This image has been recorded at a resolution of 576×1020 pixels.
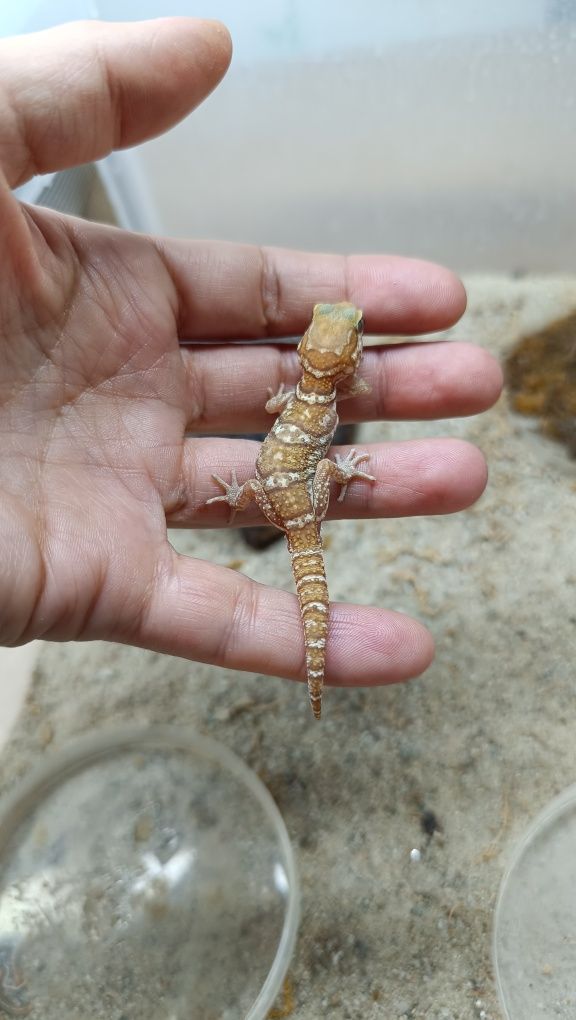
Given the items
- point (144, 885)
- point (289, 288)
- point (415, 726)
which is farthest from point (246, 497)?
point (144, 885)

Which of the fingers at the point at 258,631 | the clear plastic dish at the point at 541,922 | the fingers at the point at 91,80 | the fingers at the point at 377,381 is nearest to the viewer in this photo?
the fingers at the point at 91,80

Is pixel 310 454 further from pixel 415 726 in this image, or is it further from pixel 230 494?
pixel 415 726

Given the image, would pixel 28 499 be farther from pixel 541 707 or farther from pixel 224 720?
pixel 541 707

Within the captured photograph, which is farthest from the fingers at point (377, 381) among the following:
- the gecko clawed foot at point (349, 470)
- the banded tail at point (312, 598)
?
the banded tail at point (312, 598)

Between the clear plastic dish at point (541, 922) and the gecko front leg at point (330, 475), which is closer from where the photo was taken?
the clear plastic dish at point (541, 922)

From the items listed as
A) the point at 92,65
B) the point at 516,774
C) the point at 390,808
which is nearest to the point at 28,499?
the point at 92,65

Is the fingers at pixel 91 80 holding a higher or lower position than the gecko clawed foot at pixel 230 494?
higher

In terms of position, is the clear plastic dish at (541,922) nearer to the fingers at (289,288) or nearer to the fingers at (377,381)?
the fingers at (377,381)
